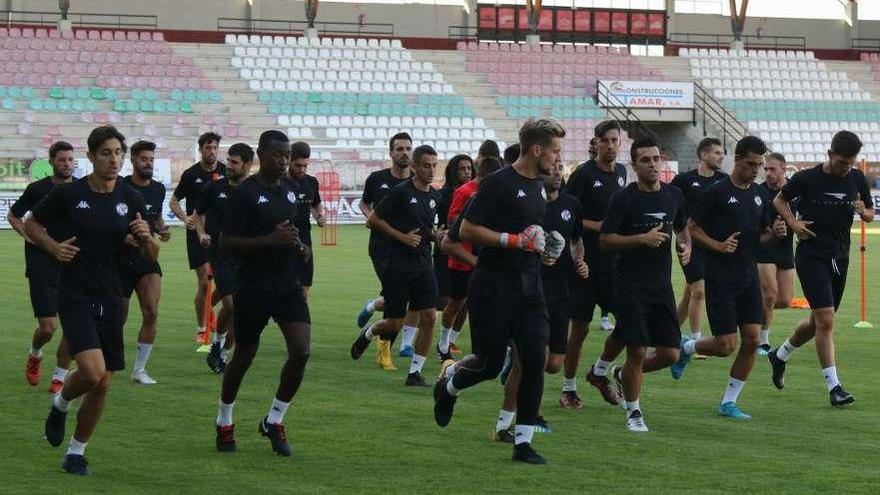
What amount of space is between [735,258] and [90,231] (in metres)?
4.72

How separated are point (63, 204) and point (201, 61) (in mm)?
42493

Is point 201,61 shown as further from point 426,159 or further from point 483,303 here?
point 483,303

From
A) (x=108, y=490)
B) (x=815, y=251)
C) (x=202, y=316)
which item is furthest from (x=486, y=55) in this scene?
(x=108, y=490)

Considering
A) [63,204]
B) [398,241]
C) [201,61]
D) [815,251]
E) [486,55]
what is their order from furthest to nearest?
[486,55]
[201,61]
[398,241]
[815,251]
[63,204]

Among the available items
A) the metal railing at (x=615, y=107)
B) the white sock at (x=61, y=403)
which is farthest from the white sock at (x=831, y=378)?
the metal railing at (x=615, y=107)

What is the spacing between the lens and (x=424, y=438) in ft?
33.5

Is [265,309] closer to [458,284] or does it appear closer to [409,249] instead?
[409,249]

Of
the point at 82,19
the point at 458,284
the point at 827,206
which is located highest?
the point at 82,19

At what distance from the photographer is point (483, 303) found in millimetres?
9266

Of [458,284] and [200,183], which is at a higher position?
[200,183]

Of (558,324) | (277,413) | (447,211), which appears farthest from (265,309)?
(447,211)

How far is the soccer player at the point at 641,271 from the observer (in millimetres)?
10469

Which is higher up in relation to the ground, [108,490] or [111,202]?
[111,202]

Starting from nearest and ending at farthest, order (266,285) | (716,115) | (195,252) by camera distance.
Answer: (266,285), (195,252), (716,115)
